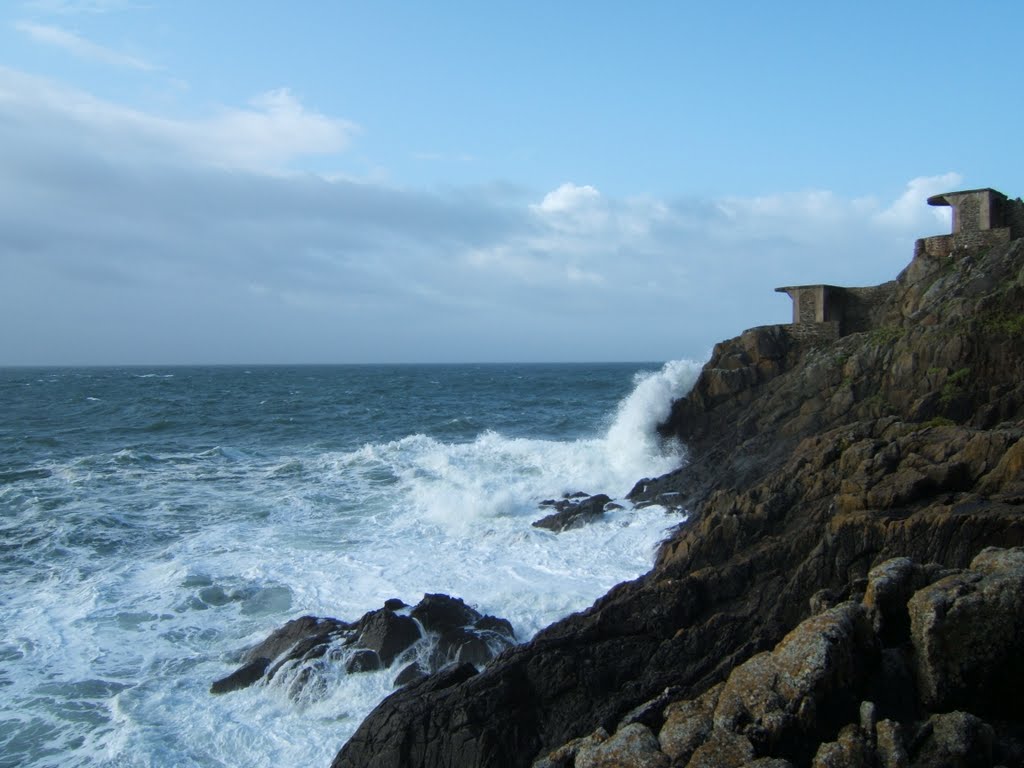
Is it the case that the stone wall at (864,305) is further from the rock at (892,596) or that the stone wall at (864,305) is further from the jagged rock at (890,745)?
the jagged rock at (890,745)

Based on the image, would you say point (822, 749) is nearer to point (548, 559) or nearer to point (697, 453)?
point (548, 559)

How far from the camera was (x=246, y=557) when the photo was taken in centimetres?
1622

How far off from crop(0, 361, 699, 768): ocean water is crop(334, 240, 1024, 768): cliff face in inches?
90.4

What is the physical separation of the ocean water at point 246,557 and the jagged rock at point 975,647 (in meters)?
Result: 6.25

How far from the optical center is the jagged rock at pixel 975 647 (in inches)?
245

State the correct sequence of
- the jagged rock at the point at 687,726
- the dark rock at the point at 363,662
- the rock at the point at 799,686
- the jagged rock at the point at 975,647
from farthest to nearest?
1. the dark rock at the point at 363,662
2. the jagged rock at the point at 975,647
3. the jagged rock at the point at 687,726
4. the rock at the point at 799,686

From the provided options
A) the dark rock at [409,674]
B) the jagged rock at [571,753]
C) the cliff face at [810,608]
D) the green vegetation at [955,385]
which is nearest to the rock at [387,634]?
the dark rock at [409,674]

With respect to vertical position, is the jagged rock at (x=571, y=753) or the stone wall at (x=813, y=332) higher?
the stone wall at (x=813, y=332)

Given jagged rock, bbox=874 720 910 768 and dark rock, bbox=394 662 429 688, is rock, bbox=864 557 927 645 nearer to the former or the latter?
jagged rock, bbox=874 720 910 768

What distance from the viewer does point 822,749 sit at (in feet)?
18.7

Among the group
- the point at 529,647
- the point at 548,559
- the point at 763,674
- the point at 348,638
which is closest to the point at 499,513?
the point at 548,559

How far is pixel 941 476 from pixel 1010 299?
7.05 metres

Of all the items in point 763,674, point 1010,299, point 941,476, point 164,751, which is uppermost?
point 1010,299

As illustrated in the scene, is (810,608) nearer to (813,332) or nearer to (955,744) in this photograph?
(955,744)
